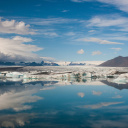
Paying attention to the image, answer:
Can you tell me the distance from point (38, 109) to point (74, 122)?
6.76 feet

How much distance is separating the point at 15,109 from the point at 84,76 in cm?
2201

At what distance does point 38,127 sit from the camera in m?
5.37

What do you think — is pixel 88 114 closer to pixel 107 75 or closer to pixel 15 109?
pixel 15 109

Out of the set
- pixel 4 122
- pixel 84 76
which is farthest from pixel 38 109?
pixel 84 76

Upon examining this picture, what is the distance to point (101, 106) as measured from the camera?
8.16 meters

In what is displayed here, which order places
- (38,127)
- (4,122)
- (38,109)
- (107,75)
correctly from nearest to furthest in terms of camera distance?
1. (38,127)
2. (4,122)
3. (38,109)
4. (107,75)

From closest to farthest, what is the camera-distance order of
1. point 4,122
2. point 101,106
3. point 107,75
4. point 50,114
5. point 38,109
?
point 4,122 < point 50,114 < point 38,109 < point 101,106 < point 107,75

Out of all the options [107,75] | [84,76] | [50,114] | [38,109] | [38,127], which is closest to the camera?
[38,127]

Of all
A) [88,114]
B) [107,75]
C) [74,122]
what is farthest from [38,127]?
[107,75]

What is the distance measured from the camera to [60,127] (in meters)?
5.43

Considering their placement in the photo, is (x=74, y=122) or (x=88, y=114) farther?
(x=88, y=114)

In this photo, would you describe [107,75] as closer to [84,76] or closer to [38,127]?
[84,76]

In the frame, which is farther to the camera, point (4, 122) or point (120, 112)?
point (120, 112)

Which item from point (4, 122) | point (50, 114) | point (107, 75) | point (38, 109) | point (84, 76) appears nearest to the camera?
point (4, 122)
